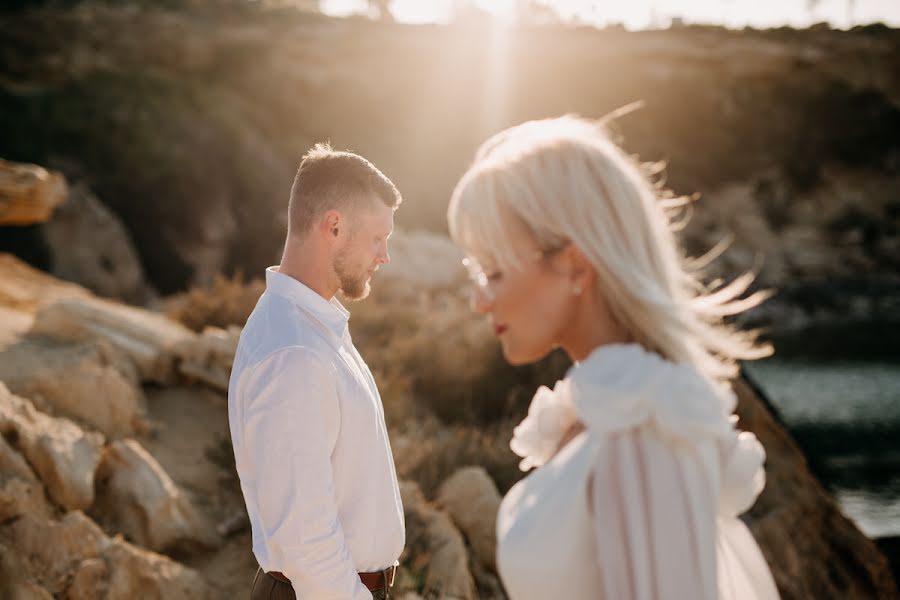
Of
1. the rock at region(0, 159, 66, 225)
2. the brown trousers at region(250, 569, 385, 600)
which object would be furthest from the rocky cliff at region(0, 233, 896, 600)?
the brown trousers at region(250, 569, 385, 600)

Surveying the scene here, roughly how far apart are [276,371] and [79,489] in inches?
91.4

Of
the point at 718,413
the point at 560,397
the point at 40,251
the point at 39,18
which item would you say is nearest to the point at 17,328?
the point at 560,397

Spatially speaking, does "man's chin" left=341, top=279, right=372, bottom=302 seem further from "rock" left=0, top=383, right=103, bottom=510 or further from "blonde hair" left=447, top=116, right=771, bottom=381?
"rock" left=0, top=383, right=103, bottom=510

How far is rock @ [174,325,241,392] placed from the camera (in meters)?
5.49

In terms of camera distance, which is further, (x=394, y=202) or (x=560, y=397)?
(x=394, y=202)

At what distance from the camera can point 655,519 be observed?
1.18 m

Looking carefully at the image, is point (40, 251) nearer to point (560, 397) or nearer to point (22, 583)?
point (22, 583)

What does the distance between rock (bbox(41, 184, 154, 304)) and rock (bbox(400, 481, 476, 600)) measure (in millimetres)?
12042

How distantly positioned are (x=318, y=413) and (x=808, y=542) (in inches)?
189

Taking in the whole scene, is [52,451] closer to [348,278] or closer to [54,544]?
[54,544]

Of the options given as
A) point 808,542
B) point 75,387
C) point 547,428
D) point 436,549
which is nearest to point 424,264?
point 808,542

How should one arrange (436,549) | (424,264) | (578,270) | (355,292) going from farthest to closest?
(424,264) → (436,549) → (355,292) → (578,270)

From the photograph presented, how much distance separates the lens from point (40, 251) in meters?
14.2

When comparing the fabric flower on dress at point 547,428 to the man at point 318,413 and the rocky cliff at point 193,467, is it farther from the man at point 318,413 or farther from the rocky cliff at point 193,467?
the rocky cliff at point 193,467
